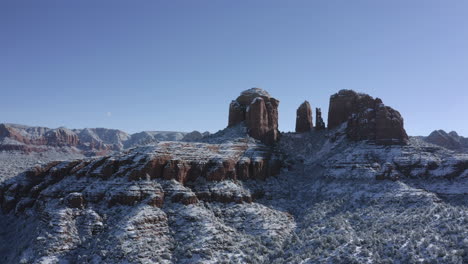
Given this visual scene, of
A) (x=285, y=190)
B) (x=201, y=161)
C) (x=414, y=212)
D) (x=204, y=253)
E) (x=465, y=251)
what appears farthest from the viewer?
(x=285, y=190)

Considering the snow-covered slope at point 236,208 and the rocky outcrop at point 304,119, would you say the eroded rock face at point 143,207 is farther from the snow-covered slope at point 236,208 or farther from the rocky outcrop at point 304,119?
the rocky outcrop at point 304,119

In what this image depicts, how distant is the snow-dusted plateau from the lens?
42188mm

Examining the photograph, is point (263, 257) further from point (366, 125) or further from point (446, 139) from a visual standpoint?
point (446, 139)

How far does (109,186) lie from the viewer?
174 feet

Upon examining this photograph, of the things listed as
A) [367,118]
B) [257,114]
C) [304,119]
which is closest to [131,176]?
[257,114]

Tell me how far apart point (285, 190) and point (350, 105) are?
35.1 metres

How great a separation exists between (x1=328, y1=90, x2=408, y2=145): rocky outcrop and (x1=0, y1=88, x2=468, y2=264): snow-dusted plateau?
1.07 feet

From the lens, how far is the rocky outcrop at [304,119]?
97.2 metres

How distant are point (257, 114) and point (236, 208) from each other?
33.0m

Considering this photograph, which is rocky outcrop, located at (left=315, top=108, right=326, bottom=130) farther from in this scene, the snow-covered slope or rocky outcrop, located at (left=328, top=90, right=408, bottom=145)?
the snow-covered slope

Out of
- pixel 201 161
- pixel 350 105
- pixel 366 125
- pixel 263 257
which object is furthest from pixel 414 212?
pixel 350 105

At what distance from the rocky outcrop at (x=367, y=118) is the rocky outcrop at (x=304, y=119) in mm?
8884

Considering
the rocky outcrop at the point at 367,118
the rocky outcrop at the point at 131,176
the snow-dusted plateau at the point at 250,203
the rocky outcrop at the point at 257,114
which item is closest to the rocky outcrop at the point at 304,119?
the rocky outcrop at the point at 367,118

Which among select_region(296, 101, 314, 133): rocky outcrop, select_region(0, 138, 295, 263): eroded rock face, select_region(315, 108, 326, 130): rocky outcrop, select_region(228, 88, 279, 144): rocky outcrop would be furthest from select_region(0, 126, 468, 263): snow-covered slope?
select_region(296, 101, 314, 133): rocky outcrop
